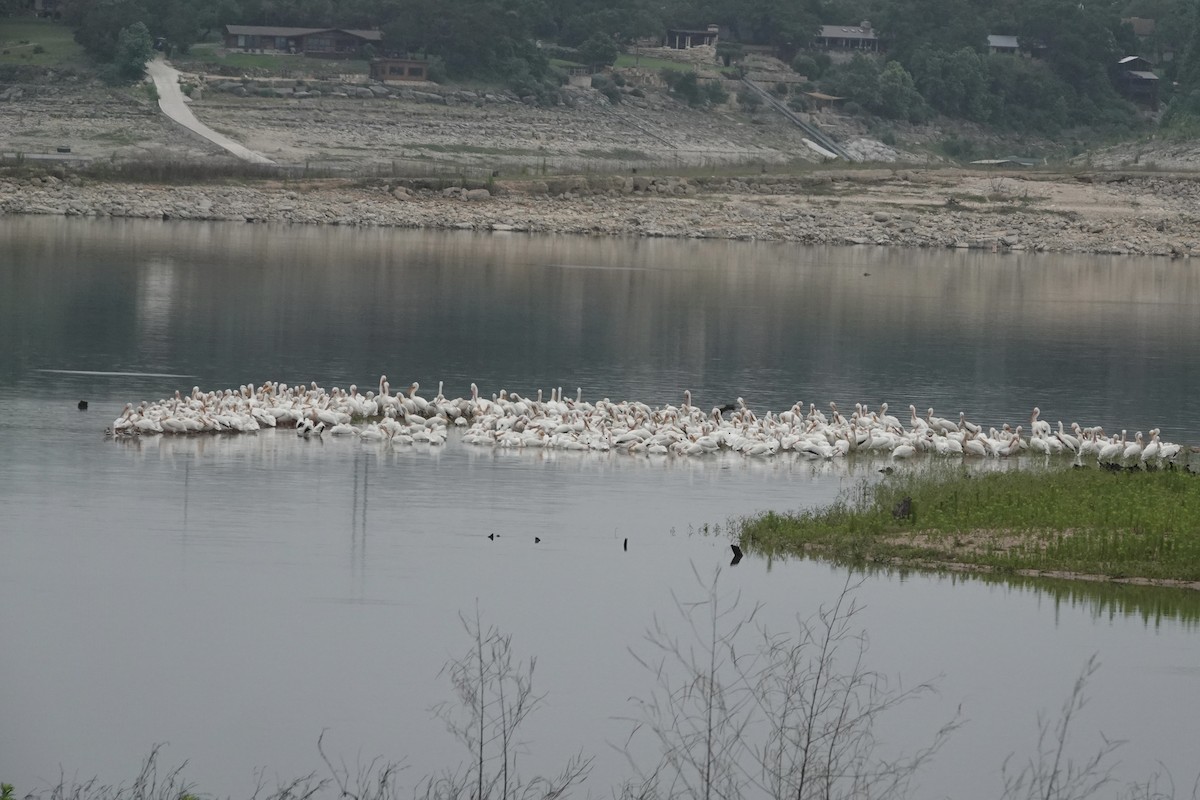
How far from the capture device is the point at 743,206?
3455 inches

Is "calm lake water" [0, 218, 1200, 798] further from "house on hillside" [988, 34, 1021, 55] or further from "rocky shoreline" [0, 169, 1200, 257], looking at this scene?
"house on hillside" [988, 34, 1021, 55]

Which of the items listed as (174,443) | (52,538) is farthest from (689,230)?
(52,538)

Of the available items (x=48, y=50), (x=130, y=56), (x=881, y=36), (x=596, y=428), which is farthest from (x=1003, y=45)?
(x=596, y=428)

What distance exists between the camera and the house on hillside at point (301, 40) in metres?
120

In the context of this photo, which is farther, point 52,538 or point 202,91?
point 202,91

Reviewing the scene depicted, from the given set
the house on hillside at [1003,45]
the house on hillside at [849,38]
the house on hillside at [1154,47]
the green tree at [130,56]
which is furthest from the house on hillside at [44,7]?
the house on hillside at [1154,47]

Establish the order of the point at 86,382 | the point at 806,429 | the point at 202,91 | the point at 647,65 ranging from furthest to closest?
the point at 647,65 < the point at 202,91 < the point at 86,382 < the point at 806,429

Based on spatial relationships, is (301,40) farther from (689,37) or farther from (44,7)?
(44,7)

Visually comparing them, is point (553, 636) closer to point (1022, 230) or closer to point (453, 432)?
point (453, 432)

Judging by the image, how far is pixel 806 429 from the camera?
29.3 metres

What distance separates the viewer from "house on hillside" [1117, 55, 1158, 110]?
483ft

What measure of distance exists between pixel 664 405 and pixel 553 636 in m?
15.8

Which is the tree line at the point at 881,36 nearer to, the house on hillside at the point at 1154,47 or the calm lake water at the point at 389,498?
the house on hillside at the point at 1154,47

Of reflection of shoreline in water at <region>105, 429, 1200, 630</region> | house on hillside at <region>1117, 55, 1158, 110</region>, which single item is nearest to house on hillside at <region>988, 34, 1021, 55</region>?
house on hillside at <region>1117, 55, 1158, 110</region>
